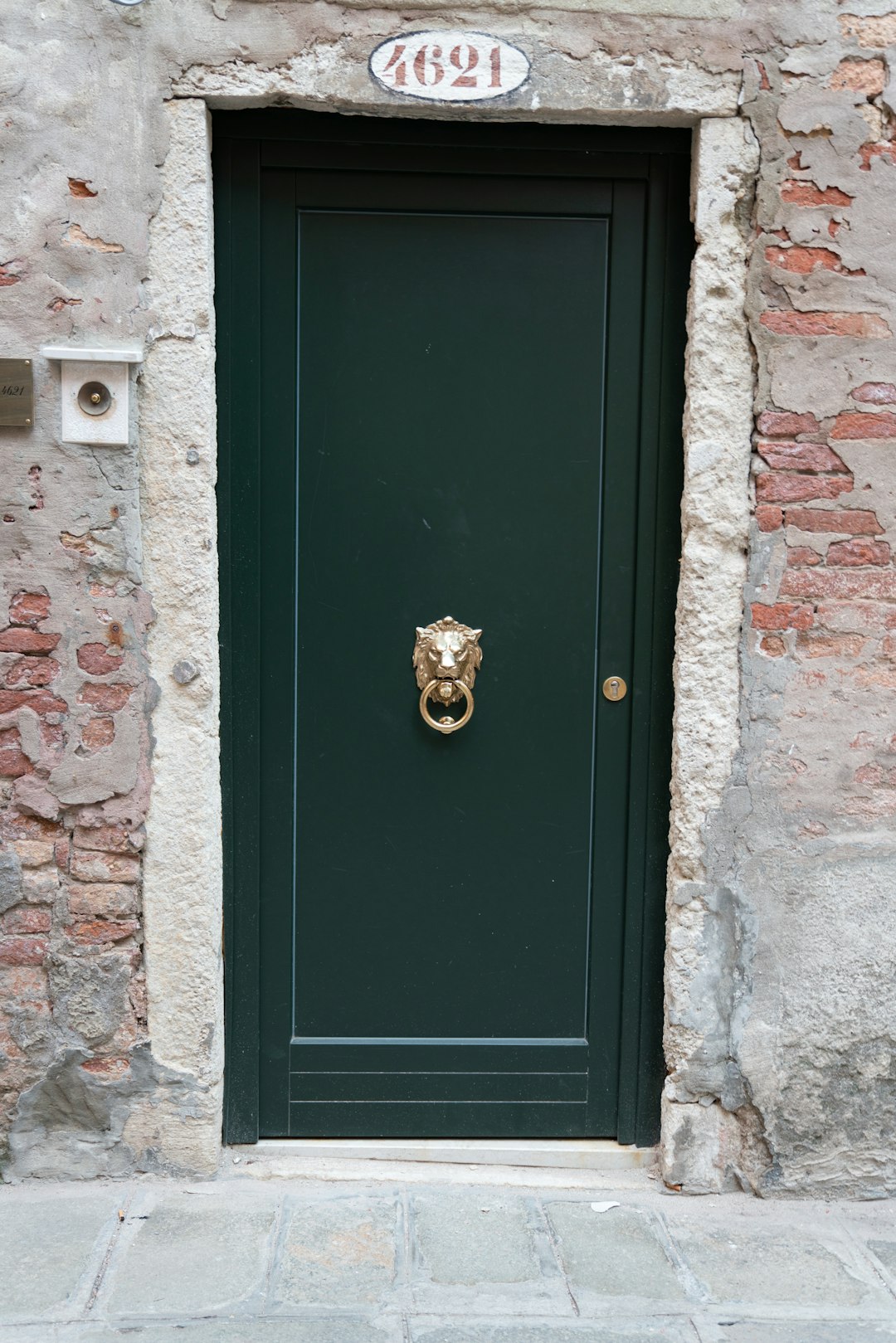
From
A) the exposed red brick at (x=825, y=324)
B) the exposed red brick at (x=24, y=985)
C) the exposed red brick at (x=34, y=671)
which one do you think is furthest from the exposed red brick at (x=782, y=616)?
the exposed red brick at (x=24, y=985)

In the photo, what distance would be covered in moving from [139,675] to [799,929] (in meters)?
1.68

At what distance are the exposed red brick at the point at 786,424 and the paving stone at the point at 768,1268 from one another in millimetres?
1842

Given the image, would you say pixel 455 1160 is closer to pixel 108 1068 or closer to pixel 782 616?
pixel 108 1068

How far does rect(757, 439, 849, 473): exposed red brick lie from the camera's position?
2.53m

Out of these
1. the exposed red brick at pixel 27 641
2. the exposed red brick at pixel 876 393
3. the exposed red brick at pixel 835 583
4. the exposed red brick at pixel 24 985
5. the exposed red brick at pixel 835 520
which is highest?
the exposed red brick at pixel 876 393

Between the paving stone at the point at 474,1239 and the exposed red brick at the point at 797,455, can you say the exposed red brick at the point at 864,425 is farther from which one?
the paving stone at the point at 474,1239

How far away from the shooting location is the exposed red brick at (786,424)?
2.52 meters

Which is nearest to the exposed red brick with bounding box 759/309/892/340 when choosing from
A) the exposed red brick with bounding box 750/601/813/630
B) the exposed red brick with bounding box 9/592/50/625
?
the exposed red brick with bounding box 750/601/813/630

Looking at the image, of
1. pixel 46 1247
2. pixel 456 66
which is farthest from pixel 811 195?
pixel 46 1247

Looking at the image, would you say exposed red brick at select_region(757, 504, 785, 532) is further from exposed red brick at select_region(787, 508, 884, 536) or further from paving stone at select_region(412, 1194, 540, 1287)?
paving stone at select_region(412, 1194, 540, 1287)

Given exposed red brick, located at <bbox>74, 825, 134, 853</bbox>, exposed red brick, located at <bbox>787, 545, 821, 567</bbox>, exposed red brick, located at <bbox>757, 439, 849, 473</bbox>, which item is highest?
exposed red brick, located at <bbox>757, 439, 849, 473</bbox>

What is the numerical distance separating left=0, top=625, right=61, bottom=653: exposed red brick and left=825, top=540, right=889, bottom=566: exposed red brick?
181 cm

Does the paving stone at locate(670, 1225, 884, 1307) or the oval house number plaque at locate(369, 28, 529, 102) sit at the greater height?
the oval house number plaque at locate(369, 28, 529, 102)

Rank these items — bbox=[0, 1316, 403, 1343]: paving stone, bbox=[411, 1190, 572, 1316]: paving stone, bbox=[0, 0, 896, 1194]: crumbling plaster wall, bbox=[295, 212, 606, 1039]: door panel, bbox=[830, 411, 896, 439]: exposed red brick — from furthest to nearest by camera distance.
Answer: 1. bbox=[295, 212, 606, 1039]: door panel
2. bbox=[830, 411, 896, 439]: exposed red brick
3. bbox=[0, 0, 896, 1194]: crumbling plaster wall
4. bbox=[411, 1190, 572, 1316]: paving stone
5. bbox=[0, 1316, 403, 1343]: paving stone
